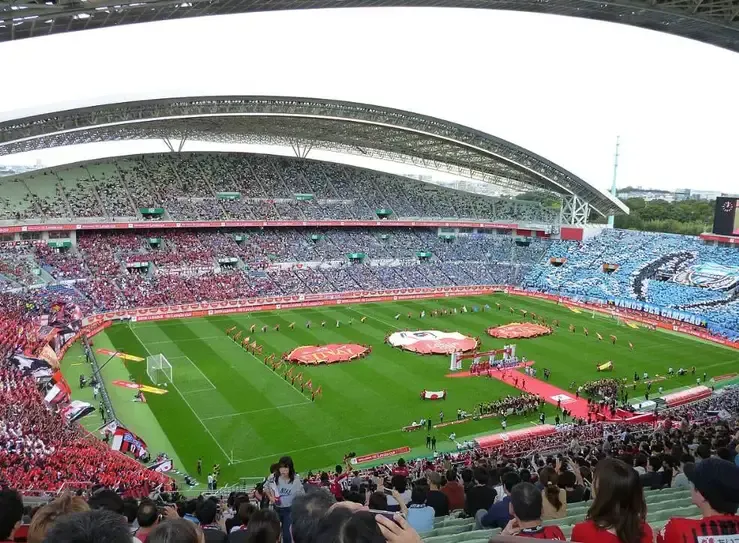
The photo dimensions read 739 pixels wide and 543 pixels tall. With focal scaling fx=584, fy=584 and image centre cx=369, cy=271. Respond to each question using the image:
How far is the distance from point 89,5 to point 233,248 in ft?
141

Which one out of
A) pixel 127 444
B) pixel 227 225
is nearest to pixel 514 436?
pixel 127 444

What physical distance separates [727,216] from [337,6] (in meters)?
50.4

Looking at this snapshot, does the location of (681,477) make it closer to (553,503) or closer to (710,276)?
(553,503)

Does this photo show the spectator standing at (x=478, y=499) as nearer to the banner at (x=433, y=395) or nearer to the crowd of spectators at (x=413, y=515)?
the crowd of spectators at (x=413, y=515)

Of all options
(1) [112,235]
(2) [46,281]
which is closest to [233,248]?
(1) [112,235]

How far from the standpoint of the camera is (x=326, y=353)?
35688 millimetres

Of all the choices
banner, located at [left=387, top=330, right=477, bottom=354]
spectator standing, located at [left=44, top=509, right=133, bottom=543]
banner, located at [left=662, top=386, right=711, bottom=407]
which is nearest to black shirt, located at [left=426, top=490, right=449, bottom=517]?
spectator standing, located at [left=44, top=509, right=133, bottom=543]

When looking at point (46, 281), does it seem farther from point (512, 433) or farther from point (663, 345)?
point (663, 345)

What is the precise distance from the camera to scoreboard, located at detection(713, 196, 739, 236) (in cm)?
5488

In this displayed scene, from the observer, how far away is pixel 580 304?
5506cm

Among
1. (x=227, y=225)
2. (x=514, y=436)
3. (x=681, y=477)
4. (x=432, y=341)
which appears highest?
(x=227, y=225)

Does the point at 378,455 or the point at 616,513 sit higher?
the point at 616,513

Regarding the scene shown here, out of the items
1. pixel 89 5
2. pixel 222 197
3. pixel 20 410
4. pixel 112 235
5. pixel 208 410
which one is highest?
pixel 89 5

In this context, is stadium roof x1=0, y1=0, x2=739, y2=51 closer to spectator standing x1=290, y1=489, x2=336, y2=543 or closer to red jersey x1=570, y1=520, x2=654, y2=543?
spectator standing x1=290, y1=489, x2=336, y2=543
